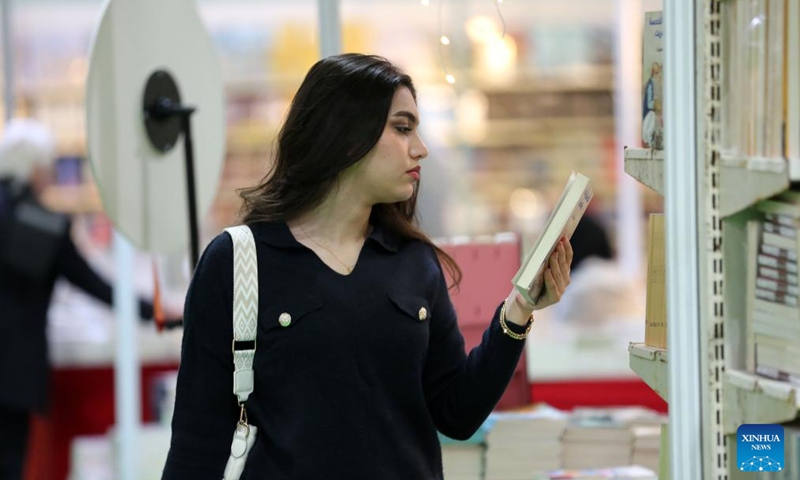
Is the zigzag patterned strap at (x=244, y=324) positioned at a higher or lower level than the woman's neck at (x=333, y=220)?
lower

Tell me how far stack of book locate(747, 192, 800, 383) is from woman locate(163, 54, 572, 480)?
0.32 meters

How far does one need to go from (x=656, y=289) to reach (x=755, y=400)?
1.46 feet

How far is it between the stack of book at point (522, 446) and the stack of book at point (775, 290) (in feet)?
3.58

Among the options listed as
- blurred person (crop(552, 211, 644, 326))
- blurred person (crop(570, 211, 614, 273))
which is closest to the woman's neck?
blurred person (crop(552, 211, 644, 326))

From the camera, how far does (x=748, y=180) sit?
1.89 metres

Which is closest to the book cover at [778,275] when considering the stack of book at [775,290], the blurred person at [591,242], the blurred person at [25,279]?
the stack of book at [775,290]

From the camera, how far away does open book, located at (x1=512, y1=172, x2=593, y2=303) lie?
2.04 m

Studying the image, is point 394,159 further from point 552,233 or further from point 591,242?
point 591,242

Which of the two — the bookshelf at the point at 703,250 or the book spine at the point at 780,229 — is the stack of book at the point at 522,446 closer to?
the bookshelf at the point at 703,250

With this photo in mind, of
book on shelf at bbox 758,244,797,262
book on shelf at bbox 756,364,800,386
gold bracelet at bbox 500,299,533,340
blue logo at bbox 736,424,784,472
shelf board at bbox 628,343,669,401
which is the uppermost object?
book on shelf at bbox 758,244,797,262

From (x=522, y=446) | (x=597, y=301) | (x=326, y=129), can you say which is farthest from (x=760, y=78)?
(x=597, y=301)

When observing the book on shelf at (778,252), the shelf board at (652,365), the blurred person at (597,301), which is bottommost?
the blurred person at (597,301)

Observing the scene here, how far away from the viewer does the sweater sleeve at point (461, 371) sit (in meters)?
2.20

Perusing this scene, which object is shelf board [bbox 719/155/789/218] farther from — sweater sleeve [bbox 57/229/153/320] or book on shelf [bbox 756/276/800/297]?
sweater sleeve [bbox 57/229/153/320]
